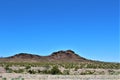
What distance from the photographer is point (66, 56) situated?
190250 mm

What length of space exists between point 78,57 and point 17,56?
2978cm

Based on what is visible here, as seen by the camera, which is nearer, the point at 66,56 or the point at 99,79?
the point at 99,79

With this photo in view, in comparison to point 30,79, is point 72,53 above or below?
above

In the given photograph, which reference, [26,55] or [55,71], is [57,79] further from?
[26,55]

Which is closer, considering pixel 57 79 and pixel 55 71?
pixel 57 79

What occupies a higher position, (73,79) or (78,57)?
(78,57)

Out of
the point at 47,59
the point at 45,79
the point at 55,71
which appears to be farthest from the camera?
the point at 47,59

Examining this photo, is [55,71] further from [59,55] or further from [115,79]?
[59,55]

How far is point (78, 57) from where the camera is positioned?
190m

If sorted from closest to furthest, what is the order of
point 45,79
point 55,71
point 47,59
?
point 45,79
point 55,71
point 47,59

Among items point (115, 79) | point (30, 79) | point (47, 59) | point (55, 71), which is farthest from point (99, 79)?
point (47, 59)

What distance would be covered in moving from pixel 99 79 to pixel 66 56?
15745cm

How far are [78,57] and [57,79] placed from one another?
15858cm

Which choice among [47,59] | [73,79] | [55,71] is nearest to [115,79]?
[73,79]
